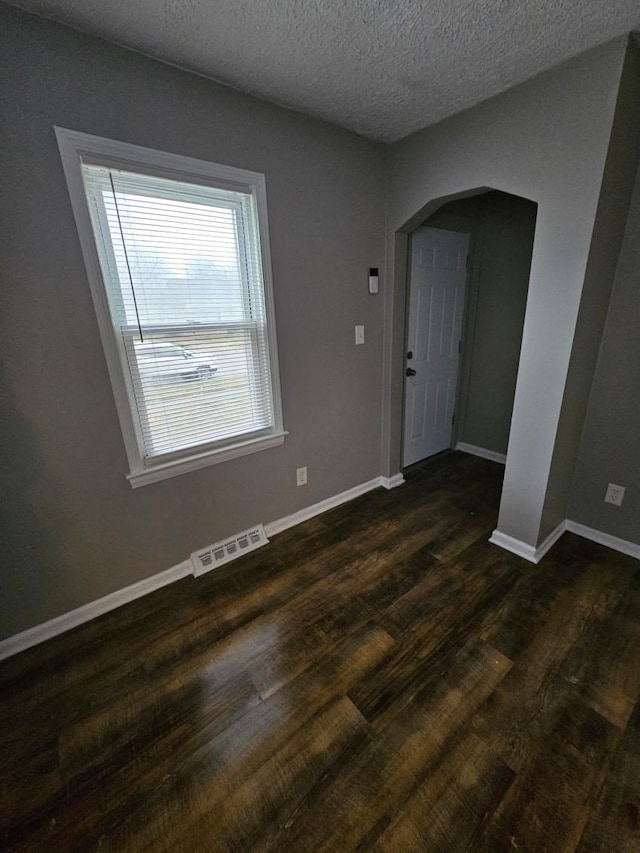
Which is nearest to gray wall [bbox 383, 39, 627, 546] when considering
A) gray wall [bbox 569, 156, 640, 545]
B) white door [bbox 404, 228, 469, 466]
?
gray wall [bbox 569, 156, 640, 545]

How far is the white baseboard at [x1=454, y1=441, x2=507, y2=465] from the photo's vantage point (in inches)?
129

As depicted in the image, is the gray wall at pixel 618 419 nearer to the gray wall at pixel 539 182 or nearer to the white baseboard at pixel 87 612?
the gray wall at pixel 539 182

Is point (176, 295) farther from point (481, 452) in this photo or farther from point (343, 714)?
point (481, 452)

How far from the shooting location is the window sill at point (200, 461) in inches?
67.8

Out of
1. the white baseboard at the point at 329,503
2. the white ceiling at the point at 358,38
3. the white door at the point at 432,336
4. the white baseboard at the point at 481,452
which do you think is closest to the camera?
the white ceiling at the point at 358,38

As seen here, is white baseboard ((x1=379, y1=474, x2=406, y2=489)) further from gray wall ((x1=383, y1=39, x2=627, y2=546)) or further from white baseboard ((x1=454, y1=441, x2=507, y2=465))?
white baseboard ((x1=454, y1=441, x2=507, y2=465))

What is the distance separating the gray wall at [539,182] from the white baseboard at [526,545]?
45mm

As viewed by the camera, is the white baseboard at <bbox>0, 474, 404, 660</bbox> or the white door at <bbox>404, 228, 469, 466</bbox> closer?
the white baseboard at <bbox>0, 474, 404, 660</bbox>

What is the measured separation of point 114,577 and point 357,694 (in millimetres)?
1305

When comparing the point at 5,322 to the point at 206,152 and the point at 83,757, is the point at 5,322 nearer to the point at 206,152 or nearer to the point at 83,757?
the point at 206,152

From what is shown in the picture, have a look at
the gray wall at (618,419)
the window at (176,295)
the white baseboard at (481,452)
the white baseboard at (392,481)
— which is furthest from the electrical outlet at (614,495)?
the window at (176,295)

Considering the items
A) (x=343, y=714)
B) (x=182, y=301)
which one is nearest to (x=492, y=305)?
(x=182, y=301)

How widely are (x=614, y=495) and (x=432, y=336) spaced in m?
1.74

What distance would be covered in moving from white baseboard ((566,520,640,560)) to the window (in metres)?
2.14
